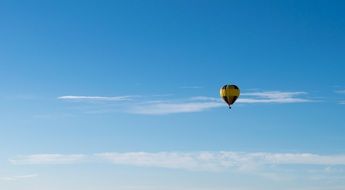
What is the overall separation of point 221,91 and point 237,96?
2.95m

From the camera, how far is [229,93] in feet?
411

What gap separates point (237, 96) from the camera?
413 ft

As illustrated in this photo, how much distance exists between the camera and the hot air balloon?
12500 cm

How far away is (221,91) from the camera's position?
12631cm

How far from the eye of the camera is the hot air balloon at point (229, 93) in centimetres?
12500
